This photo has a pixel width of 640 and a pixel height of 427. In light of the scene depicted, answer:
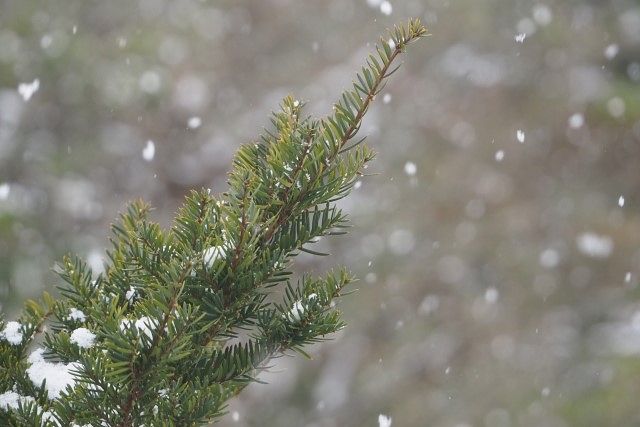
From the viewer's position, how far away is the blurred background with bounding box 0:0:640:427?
3.19 metres

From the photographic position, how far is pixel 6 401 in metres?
0.56

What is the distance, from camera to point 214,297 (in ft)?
1.70

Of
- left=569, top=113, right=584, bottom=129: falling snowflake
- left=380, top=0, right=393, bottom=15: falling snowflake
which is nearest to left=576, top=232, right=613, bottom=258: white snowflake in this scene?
left=569, top=113, right=584, bottom=129: falling snowflake

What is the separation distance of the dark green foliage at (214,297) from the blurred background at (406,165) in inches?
97.8

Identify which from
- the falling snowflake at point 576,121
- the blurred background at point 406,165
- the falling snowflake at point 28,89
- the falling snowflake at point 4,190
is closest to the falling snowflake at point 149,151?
the blurred background at point 406,165

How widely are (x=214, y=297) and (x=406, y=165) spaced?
324cm

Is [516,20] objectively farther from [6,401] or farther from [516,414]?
[6,401]

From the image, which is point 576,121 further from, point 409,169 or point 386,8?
point 386,8

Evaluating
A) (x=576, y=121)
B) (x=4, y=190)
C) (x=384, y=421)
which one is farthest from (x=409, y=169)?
(x=4, y=190)

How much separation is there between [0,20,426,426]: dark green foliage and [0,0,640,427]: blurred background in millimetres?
Result: 2485

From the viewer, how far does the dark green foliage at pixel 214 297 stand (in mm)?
486

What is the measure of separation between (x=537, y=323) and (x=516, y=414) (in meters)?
0.49

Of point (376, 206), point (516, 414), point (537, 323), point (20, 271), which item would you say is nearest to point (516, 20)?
point (376, 206)

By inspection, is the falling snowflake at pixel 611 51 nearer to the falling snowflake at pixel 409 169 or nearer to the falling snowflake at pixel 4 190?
the falling snowflake at pixel 409 169
